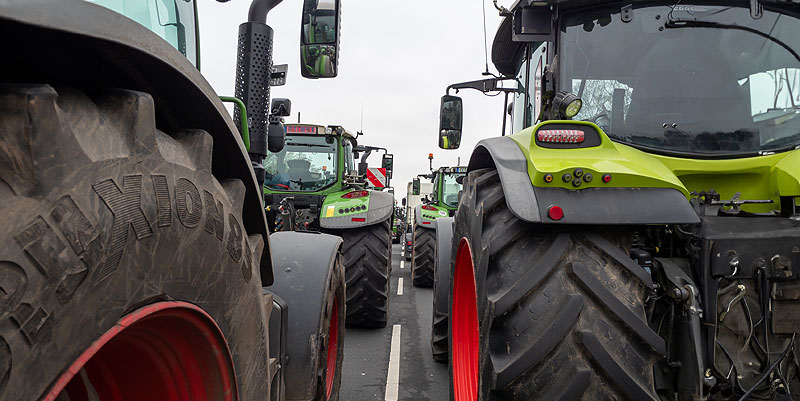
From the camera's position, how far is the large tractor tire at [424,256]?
8.52 m

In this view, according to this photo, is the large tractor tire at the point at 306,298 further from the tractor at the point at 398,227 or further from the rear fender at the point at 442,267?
the tractor at the point at 398,227

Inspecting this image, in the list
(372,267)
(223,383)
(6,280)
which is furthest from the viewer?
(372,267)

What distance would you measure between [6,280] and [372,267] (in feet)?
16.6

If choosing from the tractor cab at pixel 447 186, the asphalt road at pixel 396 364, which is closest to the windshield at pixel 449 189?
the tractor cab at pixel 447 186

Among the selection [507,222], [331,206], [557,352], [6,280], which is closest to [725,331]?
[557,352]

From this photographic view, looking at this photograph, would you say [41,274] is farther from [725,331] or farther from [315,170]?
[315,170]

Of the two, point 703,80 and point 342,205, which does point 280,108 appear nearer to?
point 703,80

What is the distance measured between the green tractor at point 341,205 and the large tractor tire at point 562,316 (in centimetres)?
360

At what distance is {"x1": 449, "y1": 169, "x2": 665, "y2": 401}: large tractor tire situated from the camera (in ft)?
5.73

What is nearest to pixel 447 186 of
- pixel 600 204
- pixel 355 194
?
pixel 355 194

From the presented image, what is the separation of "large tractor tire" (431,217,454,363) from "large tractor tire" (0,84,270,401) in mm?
2961

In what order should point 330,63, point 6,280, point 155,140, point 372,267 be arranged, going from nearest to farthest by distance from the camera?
point 6,280, point 155,140, point 330,63, point 372,267

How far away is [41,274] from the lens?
69 cm

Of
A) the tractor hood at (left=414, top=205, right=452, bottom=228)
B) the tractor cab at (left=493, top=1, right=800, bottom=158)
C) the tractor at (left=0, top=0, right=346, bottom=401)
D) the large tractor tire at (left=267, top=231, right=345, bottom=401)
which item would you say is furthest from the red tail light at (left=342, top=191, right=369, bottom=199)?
the tractor at (left=0, top=0, right=346, bottom=401)
